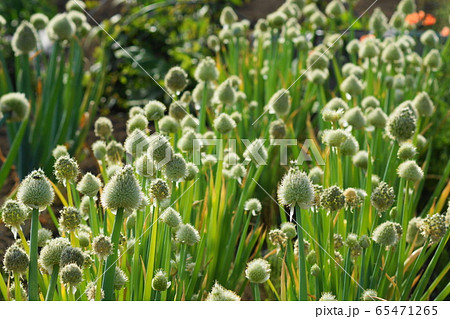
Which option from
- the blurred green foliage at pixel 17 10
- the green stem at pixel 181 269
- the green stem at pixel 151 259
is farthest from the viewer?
the blurred green foliage at pixel 17 10

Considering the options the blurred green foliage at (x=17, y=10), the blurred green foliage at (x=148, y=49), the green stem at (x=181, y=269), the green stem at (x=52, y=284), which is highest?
the blurred green foliage at (x=17, y=10)

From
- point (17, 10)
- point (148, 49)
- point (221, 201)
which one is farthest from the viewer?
point (17, 10)

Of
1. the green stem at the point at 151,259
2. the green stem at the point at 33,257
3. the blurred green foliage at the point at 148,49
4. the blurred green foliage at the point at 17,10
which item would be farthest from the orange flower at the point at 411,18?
the blurred green foliage at the point at 17,10

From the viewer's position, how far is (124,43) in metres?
4.40

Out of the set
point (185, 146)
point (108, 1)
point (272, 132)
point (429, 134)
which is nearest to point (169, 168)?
point (185, 146)

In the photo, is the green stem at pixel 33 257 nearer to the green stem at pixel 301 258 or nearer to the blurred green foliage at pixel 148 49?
the green stem at pixel 301 258

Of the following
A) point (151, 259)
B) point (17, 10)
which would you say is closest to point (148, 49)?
point (17, 10)

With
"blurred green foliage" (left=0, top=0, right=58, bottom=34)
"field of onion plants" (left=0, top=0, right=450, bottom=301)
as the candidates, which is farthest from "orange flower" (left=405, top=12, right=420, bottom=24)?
"blurred green foliage" (left=0, top=0, right=58, bottom=34)

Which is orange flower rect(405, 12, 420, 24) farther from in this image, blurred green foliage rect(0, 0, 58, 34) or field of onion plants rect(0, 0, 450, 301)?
blurred green foliage rect(0, 0, 58, 34)

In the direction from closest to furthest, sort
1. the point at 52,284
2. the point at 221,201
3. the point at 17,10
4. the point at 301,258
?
the point at 52,284 → the point at 301,258 → the point at 221,201 → the point at 17,10

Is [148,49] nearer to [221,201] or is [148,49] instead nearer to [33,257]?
[221,201]

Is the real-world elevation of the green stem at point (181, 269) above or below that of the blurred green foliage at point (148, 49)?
below

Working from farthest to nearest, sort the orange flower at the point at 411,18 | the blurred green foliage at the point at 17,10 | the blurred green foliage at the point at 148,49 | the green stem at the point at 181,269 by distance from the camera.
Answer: the blurred green foliage at the point at 17,10
the blurred green foliage at the point at 148,49
the orange flower at the point at 411,18
the green stem at the point at 181,269
